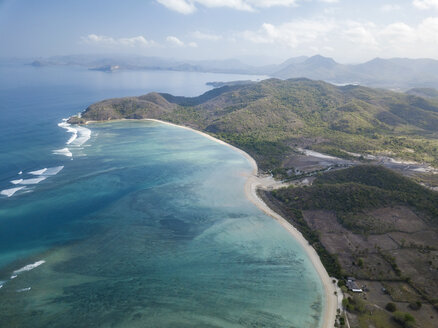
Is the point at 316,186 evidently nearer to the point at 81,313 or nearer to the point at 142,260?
the point at 142,260

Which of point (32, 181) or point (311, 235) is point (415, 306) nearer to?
point (311, 235)

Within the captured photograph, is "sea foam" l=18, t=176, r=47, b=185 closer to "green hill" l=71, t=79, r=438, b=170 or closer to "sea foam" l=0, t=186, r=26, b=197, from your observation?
"sea foam" l=0, t=186, r=26, b=197

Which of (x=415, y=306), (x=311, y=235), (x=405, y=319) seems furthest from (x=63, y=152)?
(x=415, y=306)

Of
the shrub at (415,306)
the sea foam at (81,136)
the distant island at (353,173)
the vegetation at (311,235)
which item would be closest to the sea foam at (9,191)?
the sea foam at (81,136)

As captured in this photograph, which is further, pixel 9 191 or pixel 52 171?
pixel 52 171

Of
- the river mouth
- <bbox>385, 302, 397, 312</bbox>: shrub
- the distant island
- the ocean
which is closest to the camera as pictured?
the river mouth

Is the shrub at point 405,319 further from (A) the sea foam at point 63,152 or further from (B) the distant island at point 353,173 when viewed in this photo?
(A) the sea foam at point 63,152

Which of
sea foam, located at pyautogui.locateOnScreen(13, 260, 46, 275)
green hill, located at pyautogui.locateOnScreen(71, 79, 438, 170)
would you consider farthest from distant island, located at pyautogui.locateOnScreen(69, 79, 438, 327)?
sea foam, located at pyautogui.locateOnScreen(13, 260, 46, 275)

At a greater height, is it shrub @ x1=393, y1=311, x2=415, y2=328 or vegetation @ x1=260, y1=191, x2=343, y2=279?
vegetation @ x1=260, y1=191, x2=343, y2=279
